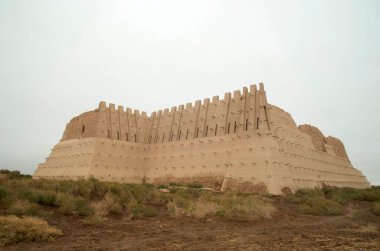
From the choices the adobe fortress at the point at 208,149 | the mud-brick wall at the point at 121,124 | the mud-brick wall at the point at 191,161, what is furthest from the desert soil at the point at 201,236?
the mud-brick wall at the point at 121,124

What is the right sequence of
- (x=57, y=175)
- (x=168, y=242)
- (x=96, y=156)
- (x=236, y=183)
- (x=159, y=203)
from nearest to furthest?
(x=168, y=242) < (x=159, y=203) < (x=236, y=183) < (x=96, y=156) < (x=57, y=175)

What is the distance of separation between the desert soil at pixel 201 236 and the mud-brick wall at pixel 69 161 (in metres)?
21.3

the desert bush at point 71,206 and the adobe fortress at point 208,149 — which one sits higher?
the adobe fortress at point 208,149

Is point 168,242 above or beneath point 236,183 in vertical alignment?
beneath

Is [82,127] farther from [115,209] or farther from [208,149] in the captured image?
[115,209]

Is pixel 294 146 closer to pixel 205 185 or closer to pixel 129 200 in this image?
pixel 205 185

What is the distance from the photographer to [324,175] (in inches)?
1299

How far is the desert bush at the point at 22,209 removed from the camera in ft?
34.7

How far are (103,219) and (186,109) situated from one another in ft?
83.9

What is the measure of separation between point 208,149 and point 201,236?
22.2 metres

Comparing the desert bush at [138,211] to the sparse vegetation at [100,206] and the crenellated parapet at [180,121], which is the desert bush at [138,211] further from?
the crenellated parapet at [180,121]

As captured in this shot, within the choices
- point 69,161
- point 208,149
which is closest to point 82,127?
point 69,161

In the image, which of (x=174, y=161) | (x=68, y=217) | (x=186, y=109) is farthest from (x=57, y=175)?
(x=68, y=217)

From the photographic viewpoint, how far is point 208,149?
31.9 m
